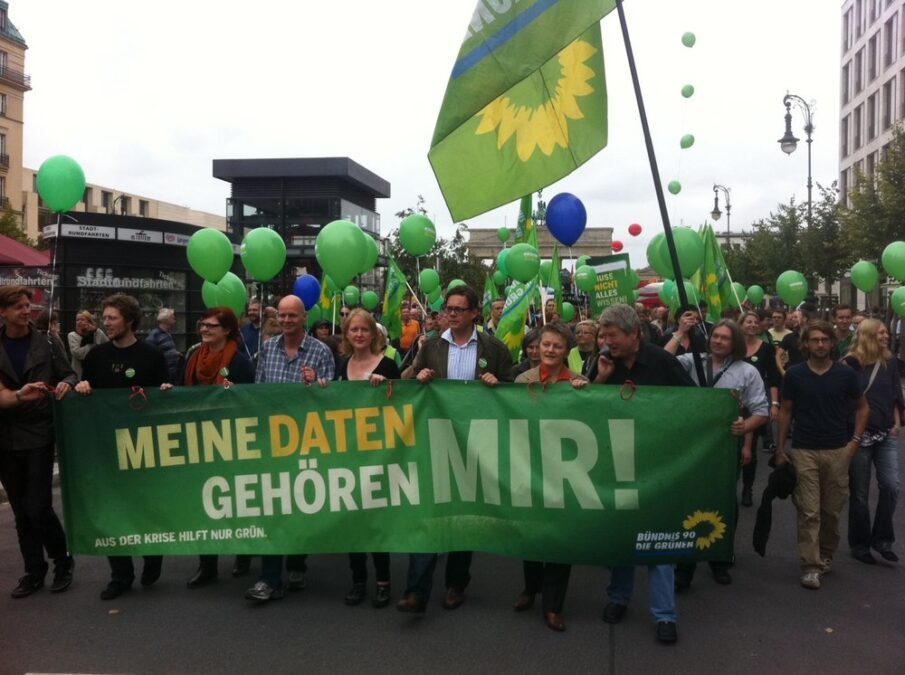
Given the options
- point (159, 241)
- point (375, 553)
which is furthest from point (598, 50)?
point (159, 241)

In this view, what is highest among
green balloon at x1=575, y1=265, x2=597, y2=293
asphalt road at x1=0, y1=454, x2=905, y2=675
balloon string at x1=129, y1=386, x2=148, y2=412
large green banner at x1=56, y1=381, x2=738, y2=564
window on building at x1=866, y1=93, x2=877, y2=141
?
window on building at x1=866, y1=93, x2=877, y2=141

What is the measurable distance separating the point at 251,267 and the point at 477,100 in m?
7.05

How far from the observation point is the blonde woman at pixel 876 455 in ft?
19.1

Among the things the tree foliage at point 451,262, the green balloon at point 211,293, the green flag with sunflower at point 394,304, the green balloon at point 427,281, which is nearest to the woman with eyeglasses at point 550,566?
the green balloon at point 211,293

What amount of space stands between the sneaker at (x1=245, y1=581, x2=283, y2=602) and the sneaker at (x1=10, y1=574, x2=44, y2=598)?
4.35 ft

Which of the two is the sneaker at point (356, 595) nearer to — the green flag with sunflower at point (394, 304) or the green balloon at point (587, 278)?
the green flag with sunflower at point (394, 304)

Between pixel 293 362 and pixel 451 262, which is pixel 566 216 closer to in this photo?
pixel 293 362

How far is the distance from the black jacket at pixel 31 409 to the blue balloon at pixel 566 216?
7030mm

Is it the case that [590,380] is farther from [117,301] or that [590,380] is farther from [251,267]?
[251,267]

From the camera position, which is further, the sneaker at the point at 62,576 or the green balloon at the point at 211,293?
the green balloon at the point at 211,293

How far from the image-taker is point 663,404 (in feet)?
14.6

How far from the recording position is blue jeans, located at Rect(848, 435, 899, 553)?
19.1 ft

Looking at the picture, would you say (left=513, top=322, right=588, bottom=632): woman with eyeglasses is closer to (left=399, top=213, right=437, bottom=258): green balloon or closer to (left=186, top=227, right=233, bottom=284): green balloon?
(left=186, top=227, right=233, bottom=284): green balloon

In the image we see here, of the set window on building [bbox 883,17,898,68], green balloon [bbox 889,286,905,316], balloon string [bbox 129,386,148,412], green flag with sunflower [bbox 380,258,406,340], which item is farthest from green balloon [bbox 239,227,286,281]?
window on building [bbox 883,17,898,68]
